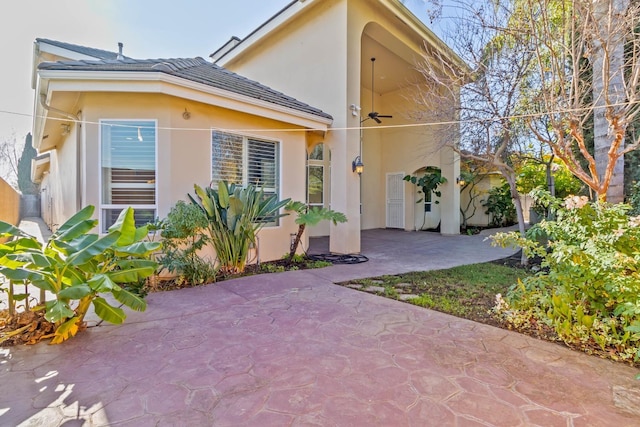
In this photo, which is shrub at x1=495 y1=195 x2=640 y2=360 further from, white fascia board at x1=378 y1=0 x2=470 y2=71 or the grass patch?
white fascia board at x1=378 y1=0 x2=470 y2=71

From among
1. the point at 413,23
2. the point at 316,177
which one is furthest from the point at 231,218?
the point at 413,23

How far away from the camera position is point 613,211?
156 inches

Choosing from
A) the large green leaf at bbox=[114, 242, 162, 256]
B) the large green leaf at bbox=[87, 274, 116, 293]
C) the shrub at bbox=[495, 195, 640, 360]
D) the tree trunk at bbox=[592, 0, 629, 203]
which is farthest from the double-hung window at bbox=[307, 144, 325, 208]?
the large green leaf at bbox=[87, 274, 116, 293]

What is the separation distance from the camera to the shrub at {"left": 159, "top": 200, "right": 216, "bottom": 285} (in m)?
5.93

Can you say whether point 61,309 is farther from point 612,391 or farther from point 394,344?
point 612,391

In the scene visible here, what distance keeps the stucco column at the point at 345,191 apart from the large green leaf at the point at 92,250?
6.26m

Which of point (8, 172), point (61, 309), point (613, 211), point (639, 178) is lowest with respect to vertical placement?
point (61, 309)

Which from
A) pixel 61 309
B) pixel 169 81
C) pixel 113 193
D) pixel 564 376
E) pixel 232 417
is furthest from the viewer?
pixel 113 193

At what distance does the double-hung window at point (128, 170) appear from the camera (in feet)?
20.9

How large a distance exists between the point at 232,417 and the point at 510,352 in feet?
9.66

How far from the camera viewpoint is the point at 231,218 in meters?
6.72

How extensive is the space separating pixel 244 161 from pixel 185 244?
255 cm

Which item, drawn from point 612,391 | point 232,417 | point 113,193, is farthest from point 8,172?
point 612,391

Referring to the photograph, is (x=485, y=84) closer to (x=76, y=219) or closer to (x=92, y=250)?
(x=92, y=250)
